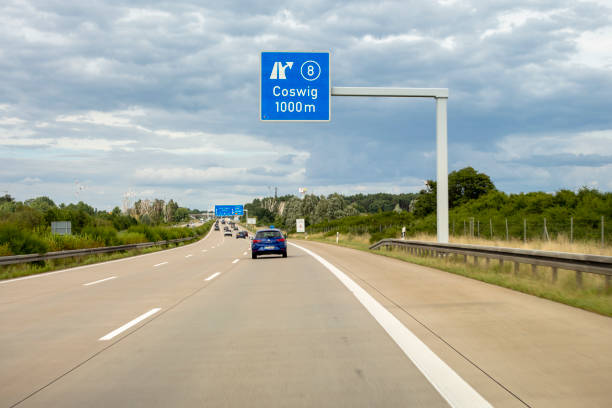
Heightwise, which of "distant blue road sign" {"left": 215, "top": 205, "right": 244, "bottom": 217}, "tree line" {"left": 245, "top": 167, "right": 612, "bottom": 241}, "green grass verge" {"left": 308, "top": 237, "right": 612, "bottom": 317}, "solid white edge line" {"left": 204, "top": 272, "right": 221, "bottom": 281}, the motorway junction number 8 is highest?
the motorway junction number 8

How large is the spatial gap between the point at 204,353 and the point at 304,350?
1082mm

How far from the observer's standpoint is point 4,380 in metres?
5.09

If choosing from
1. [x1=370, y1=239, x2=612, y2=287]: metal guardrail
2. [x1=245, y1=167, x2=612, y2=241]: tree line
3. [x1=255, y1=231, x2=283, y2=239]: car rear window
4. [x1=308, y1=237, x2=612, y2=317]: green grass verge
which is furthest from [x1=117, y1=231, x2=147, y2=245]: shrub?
[x1=308, y1=237, x2=612, y2=317]: green grass verge

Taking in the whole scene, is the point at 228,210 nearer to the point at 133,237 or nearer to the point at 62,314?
the point at 133,237

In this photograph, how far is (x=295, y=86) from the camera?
20.2 metres

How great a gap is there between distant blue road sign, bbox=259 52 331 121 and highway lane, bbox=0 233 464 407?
397 inches

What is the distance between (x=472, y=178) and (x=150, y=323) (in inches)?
2168

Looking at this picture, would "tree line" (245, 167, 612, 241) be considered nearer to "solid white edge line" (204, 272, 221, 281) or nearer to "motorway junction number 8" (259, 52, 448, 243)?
"motorway junction number 8" (259, 52, 448, 243)

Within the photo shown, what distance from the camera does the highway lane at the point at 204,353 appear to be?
4.58m

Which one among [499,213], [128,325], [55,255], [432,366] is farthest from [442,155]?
[499,213]

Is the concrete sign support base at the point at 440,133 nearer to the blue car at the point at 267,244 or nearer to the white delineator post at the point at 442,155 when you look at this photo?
the white delineator post at the point at 442,155

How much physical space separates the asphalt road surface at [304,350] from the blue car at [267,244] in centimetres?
1392

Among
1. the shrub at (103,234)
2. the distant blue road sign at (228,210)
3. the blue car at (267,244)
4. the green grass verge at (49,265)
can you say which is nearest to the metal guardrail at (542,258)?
the blue car at (267,244)

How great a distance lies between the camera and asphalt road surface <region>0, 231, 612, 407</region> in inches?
179
